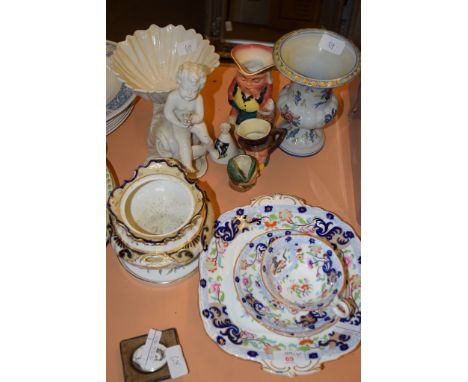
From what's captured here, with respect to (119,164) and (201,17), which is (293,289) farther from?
(201,17)

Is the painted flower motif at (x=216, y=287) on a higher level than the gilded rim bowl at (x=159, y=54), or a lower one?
lower

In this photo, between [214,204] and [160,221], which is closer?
[160,221]

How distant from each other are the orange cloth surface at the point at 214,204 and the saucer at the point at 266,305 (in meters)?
0.09

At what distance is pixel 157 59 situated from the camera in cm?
116

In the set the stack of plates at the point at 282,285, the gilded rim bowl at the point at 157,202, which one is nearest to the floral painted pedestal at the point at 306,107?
the stack of plates at the point at 282,285

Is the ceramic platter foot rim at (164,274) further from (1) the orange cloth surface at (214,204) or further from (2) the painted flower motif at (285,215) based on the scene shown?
(2) the painted flower motif at (285,215)

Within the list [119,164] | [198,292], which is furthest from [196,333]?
[119,164]

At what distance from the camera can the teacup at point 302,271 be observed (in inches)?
35.0

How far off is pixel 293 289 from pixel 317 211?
17 cm

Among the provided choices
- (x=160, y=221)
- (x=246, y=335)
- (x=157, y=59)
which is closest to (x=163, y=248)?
(x=160, y=221)

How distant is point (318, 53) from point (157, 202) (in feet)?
1.74

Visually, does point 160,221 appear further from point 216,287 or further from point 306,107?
point 306,107

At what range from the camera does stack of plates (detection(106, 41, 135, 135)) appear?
1138 millimetres

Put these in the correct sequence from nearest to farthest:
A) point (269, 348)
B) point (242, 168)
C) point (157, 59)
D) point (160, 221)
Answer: point (269, 348) < point (160, 221) < point (242, 168) < point (157, 59)
